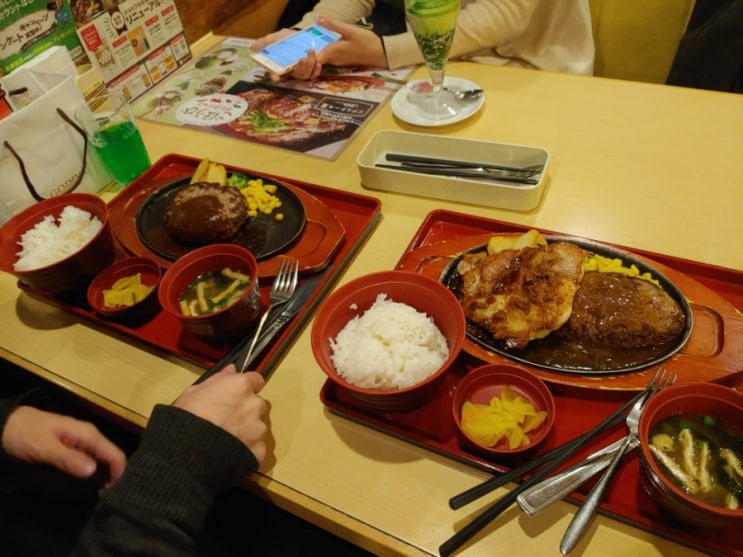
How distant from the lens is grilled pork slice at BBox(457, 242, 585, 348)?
0.98m

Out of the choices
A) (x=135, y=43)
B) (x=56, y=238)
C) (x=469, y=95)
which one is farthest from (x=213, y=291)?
(x=135, y=43)

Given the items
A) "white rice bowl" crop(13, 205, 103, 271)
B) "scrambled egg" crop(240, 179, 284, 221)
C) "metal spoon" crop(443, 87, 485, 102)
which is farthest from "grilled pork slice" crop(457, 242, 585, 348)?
"white rice bowl" crop(13, 205, 103, 271)

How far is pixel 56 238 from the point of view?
129 cm

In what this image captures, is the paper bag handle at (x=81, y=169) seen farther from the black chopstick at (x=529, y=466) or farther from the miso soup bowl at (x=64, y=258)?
the black chopstick at (x=529, y=466)

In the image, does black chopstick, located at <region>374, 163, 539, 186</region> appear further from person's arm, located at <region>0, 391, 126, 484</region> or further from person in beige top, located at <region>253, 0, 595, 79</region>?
person's arm, located at <region>0, 391, 126, 484</region>

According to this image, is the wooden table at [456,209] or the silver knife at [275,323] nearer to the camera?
the wooden table at [456,209]

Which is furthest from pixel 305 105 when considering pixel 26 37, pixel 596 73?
pixel 596 73

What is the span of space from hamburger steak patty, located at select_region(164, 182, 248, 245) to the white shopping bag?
40 cm

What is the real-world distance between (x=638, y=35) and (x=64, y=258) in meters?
2.21

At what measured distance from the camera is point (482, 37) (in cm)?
190

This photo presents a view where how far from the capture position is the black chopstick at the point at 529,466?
2.66 ft

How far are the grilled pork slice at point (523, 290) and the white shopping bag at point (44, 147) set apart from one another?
4.08ft

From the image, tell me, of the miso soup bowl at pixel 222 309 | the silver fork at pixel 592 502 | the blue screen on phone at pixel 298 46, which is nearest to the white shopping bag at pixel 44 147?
the miso soup bowl at pixel 222 309

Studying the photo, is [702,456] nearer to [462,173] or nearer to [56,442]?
[462,173]
